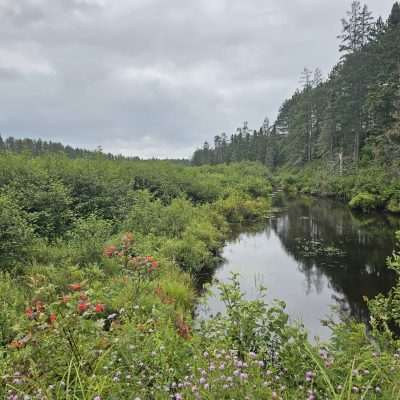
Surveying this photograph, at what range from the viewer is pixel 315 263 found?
382 inches

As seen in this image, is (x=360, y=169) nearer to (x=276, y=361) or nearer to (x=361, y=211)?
(x=361, y=211)

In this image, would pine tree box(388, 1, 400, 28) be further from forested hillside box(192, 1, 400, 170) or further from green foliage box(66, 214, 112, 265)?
green foliage box(66, 214, 112, 265)

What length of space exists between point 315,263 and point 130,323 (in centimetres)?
828

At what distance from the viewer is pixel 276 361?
274cm

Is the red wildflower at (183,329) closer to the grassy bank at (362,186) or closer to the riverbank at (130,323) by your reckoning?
the riverbank at (130,323)

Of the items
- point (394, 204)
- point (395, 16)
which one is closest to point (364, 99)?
point (395, 16)

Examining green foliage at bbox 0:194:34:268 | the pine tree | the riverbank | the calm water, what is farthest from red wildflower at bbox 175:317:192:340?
the pine tree

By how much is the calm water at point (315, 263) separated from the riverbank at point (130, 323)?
782 millimetres

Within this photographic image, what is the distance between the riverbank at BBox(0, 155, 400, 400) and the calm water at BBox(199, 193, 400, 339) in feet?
2.56

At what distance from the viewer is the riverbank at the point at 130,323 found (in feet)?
6.96

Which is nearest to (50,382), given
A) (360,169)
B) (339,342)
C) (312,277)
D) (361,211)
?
(339,342)

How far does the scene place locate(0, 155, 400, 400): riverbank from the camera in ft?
6.96

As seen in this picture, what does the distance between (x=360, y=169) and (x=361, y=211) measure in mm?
8550

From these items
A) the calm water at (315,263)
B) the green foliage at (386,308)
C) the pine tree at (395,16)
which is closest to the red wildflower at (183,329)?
the calm water at (315,263)
